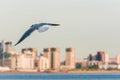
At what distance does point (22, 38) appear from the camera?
18.0 meters

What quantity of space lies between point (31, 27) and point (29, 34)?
0.48 meters

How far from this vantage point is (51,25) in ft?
58.7

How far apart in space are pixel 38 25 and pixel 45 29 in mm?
609

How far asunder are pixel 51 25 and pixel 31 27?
43.3 inches

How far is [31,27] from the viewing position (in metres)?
18.7

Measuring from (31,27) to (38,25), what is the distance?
10.7 inches

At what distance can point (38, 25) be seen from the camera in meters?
18.8

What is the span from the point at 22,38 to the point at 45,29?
87 cm

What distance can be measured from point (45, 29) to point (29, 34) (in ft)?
1.86

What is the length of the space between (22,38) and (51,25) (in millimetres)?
1065

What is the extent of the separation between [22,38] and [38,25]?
1.07 meters

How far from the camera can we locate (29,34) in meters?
18.3
